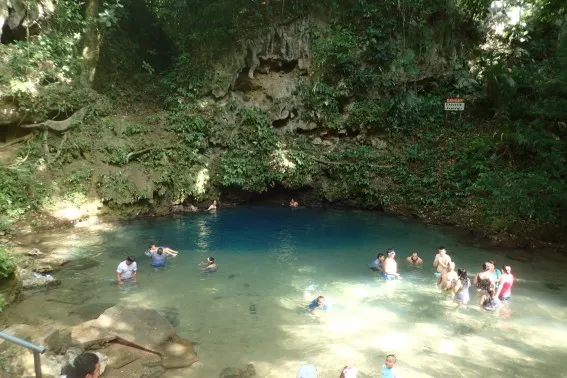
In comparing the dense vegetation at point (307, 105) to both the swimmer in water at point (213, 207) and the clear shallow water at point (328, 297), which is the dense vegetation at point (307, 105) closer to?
the swimmer in water at point (213, 207)

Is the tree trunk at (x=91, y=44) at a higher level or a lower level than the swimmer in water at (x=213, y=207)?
higher

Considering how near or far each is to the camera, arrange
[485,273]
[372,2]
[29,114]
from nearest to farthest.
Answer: [485,273] → [29,114] → [372,2]

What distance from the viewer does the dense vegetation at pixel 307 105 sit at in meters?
16.5

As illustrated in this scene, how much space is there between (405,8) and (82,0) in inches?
641

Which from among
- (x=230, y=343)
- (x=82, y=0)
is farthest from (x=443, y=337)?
(x=82, y=0)

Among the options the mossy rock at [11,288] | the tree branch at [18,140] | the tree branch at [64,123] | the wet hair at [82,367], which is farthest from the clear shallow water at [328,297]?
the tree branch at [18,140]

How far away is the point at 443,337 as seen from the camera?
9.03 metres

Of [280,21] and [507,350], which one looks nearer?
[507,350]

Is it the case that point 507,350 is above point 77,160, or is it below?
below

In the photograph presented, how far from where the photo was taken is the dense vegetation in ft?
54.1

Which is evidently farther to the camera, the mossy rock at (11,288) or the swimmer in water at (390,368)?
the mossy rock at (11,288)

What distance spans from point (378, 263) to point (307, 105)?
36.5ft

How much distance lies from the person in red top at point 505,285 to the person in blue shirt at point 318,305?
14.9 feet

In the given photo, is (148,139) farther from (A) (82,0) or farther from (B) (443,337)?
(B) (443,337)
